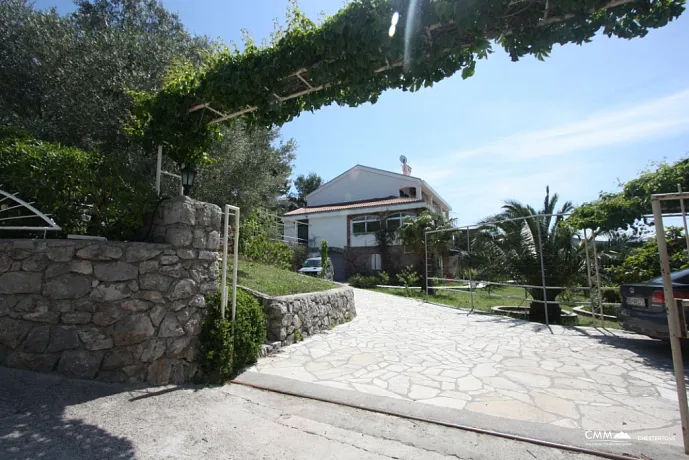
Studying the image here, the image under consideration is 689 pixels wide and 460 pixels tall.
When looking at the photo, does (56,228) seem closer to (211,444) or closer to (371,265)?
(211,444)

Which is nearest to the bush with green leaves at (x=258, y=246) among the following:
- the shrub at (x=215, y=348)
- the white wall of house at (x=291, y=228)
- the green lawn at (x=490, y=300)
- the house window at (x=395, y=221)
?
the shrub at (x=215, y=348)

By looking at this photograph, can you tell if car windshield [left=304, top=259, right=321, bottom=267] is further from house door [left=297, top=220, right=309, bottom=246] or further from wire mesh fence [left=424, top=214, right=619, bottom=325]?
wire mesh fence [left=424, top=214, right=619, bottom=325]

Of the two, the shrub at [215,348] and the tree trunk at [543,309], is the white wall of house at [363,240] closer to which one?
the tree trunk at [543,309]

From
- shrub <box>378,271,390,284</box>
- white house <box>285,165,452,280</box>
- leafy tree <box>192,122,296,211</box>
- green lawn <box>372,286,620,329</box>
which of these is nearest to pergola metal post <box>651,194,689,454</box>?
green lawn <box>372,286,620,329</box>

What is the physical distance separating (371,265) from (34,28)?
59.8 ft

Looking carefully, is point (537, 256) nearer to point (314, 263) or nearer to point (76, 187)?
point (76, 187)

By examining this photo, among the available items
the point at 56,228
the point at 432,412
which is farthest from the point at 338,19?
the point at 432,412

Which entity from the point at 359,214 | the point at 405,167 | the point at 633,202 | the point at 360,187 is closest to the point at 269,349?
the point at 633,202

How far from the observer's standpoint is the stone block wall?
377 cm

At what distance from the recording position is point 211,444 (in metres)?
2.97

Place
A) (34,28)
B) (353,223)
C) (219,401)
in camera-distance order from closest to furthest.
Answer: (219,401) → (34,28) → (353,223)

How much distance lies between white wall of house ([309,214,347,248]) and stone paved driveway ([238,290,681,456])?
1624cm

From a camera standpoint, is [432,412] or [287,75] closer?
[432,412]

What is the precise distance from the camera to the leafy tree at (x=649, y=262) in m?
7.24
